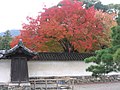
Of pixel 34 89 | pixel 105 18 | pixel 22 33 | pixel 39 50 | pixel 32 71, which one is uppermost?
pixel 105 18

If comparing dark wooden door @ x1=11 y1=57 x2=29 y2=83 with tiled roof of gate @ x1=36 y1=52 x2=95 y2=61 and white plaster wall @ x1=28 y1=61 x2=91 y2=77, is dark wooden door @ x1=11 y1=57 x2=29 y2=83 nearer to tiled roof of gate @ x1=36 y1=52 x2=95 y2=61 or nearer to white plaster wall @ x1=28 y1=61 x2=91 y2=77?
white plaster wall @ x1=28 y1=61 x2=91 y2=77

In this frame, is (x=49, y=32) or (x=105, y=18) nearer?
(x=49, y=32)

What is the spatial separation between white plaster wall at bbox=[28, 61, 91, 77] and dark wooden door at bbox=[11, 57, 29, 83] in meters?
3.73

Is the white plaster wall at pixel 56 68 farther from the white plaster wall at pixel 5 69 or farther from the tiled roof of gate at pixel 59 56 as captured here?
the white plaster wall at pixel 5 69

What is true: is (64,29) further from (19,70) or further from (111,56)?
(111,56)

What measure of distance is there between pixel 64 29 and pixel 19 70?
6.57 metres

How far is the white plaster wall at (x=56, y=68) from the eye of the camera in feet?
74.6

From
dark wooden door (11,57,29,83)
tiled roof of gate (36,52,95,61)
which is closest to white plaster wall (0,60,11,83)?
dark wooden door (11,57,29,83)

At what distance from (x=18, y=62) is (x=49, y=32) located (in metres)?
5.46

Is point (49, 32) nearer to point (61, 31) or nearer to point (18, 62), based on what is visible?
point (61, 31)

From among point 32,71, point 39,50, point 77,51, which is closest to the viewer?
point 32,71

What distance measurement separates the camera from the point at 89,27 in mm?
24719

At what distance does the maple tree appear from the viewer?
23.7 m

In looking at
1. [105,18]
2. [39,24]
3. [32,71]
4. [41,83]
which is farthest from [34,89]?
[105,18]
